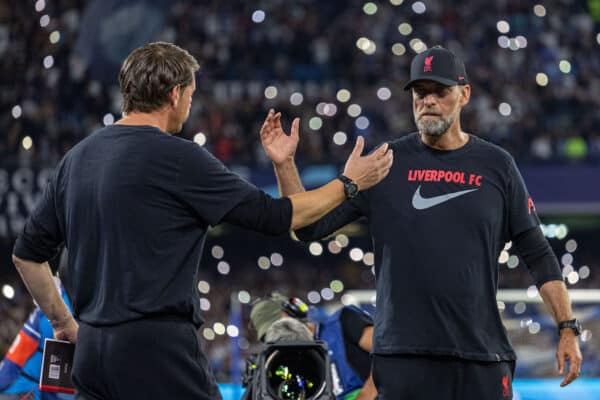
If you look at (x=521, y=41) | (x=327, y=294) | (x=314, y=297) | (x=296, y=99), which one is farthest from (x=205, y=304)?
(x=521, y=41)

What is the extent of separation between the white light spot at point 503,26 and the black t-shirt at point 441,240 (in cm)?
1306

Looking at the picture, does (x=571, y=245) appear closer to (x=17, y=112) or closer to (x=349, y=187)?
(x=17, y=112)

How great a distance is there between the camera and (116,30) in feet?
33.7

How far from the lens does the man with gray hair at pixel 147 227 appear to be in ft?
9.21

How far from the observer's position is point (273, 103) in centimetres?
1526

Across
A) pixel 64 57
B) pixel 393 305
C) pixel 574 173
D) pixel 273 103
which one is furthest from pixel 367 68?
pixel 393 305

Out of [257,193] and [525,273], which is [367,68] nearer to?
[525,273]

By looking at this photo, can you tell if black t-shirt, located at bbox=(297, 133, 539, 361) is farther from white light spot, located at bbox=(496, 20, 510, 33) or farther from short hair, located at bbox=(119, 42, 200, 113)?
white light spot, located at bbox=(496, 20, 510, 33)

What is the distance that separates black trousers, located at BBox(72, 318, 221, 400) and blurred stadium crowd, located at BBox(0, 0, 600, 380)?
9.62m

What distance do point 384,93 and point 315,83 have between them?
1376 mm

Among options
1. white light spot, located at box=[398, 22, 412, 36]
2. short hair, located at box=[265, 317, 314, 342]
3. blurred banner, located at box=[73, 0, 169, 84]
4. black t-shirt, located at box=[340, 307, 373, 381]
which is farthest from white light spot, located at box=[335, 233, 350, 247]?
short hair, located at box=[265, 317, 314, 342]

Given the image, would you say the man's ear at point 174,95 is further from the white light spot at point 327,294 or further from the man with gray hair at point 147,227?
the white light spot at point 327,294

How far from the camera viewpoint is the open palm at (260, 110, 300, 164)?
3.36 m

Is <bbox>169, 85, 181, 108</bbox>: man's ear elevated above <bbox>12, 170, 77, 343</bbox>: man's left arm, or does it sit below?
above
